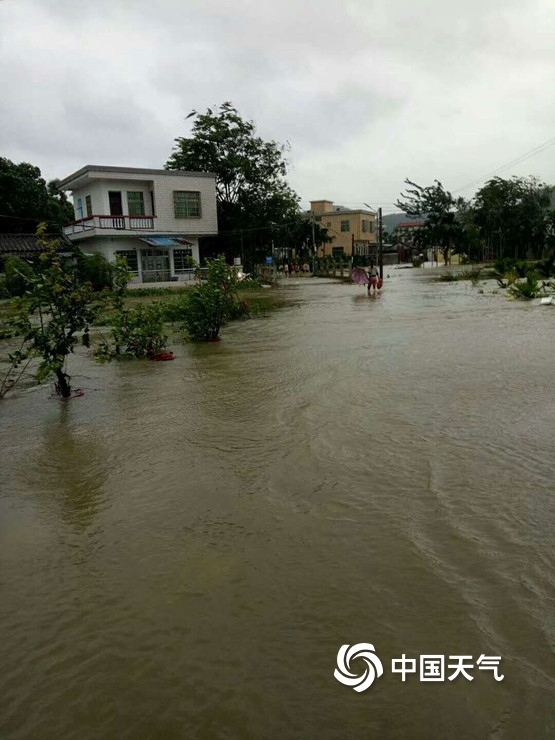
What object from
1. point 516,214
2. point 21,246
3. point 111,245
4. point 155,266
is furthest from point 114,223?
point 516,214

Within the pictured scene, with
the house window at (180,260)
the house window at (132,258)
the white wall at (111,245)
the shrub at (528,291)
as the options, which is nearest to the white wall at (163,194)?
the house window at (180,260)

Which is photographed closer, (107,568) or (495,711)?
(495,711)

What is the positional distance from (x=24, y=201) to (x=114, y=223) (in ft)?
19.7

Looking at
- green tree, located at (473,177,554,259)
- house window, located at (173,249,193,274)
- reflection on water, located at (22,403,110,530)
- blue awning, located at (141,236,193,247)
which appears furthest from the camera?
green tree, located at (473,177,554,259)

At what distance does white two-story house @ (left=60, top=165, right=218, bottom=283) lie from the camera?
32062 mm

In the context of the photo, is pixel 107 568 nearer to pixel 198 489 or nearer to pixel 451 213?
pixel 198 489

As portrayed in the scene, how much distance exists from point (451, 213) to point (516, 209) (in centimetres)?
546

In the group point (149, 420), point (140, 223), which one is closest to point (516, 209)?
point (140, 223)

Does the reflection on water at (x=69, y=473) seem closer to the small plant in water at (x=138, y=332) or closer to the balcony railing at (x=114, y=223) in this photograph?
the small plant in water at (x=138, y=332)

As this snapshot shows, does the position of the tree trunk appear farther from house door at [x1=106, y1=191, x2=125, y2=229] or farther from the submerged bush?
house door at [x1=106, y1=191, x2=125, y2=229]

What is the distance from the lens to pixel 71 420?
7762mm

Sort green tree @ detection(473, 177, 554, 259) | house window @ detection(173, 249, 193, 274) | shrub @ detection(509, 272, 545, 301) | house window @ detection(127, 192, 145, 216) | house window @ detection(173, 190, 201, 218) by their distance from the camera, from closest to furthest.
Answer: shrub @ detection(509, 272, 545, 301) < house window @ detection(127, 192, 145, 216) < house window @ detection(173, 190, 201, 218) < house window @ detection(173, 249, 193, 274) < green tree @ detection(473, 177, 554, 259)

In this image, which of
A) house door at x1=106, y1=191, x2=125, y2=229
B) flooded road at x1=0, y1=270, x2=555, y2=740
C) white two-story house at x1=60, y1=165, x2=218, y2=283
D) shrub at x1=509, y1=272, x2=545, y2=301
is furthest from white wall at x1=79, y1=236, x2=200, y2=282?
flooded road at x1=0, y1=270, x2=555, y2=740

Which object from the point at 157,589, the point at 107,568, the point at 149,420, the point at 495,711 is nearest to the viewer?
the point at 495,711
